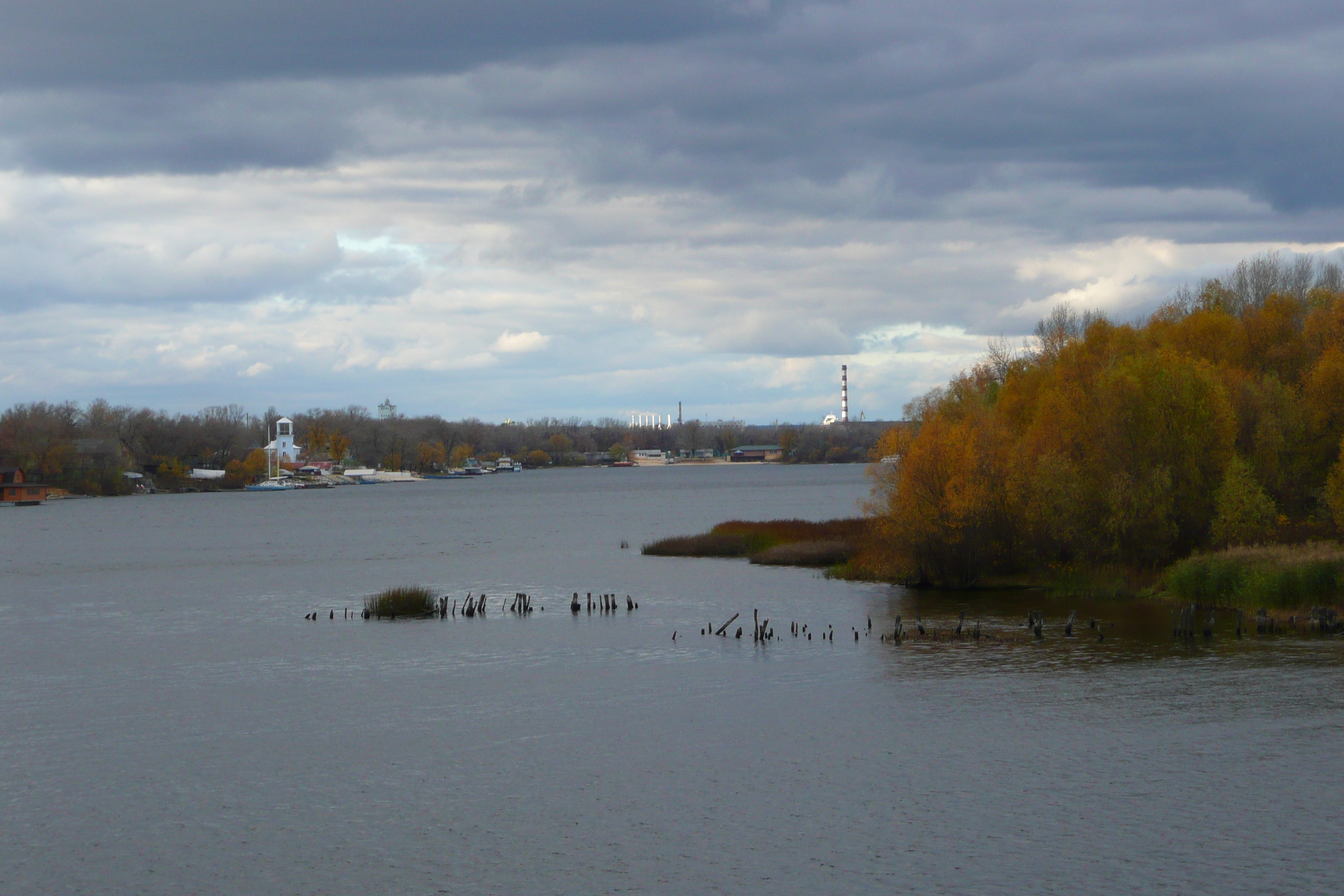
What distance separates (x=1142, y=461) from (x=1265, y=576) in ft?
28.2

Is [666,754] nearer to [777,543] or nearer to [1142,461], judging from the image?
[1142,461]

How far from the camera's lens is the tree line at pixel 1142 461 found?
4934 centimetres

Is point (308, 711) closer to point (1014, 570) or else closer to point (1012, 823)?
point (1012, 823)

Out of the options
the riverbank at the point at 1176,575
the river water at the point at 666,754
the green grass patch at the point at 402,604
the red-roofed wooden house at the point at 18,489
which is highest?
the red-roofed wooden house at the point at 18,489

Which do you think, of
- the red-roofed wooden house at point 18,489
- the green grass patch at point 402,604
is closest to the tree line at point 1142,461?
the green grass patch at point 402,604

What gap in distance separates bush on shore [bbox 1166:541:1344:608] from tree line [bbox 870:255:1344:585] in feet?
8.82

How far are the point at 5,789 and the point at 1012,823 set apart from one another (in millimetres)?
20266

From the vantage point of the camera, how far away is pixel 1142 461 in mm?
50188

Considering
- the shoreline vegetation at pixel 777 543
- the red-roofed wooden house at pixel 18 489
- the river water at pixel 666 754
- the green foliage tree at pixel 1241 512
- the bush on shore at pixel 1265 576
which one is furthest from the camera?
the red-roofed wooden house at pixel 18 489

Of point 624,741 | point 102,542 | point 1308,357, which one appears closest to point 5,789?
point 624,741

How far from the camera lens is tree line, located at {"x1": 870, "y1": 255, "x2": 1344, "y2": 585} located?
4934cm

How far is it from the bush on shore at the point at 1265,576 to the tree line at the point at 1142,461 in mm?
2687

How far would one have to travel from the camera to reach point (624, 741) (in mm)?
27391

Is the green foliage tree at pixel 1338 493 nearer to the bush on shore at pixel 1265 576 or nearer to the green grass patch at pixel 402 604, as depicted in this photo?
the bush on shore at pixel 1265 576
